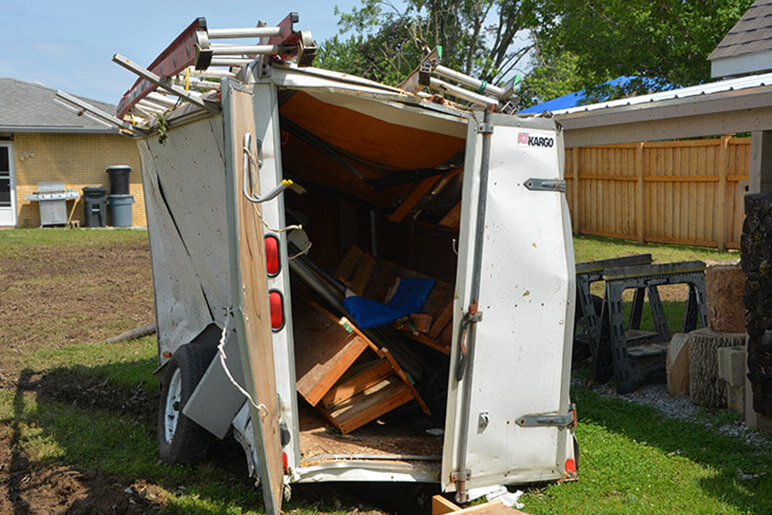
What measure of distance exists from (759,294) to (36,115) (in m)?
21.6

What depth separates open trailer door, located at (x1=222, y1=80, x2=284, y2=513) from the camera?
3.48 m

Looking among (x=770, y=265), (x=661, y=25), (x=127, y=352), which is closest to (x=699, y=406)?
(x=770, y=265)

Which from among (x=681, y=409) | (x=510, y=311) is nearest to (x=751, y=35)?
(x=681, y=409)

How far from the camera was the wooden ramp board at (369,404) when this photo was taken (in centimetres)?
529

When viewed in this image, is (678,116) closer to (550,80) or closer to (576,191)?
(576,191)

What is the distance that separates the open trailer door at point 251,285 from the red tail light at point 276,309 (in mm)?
171

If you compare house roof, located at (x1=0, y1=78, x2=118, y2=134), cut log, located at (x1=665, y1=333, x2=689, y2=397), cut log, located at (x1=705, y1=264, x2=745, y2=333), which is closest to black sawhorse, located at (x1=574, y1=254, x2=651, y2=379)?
cut log, located at (x1=665, y1=333, x2=689, y2=397)

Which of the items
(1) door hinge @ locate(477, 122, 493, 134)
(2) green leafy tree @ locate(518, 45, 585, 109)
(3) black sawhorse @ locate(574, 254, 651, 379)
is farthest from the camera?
(2) green leafy tree @ locate(518, 45, 585, 109)

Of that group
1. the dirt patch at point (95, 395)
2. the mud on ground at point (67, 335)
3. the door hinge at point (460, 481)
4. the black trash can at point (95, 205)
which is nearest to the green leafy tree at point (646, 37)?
the mud on ground at point (67, 335)

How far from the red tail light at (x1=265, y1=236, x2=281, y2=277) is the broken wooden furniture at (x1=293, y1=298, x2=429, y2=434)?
3.91 ft

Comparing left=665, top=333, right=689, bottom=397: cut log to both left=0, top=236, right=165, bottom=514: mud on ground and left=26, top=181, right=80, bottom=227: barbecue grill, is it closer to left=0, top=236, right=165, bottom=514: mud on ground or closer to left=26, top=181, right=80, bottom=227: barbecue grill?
left=0, top=236, right=165, bottom=514: mud on ground

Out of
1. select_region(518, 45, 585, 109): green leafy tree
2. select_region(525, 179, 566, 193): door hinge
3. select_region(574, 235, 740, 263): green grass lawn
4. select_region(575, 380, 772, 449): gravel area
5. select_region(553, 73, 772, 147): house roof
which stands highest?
select_region(518, 45, 585, 109): green leafy tree

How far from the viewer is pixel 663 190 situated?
16.8 meters

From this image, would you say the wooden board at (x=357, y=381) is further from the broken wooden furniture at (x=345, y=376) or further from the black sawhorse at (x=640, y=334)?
the black sawhorse at (x=640, y=334)
